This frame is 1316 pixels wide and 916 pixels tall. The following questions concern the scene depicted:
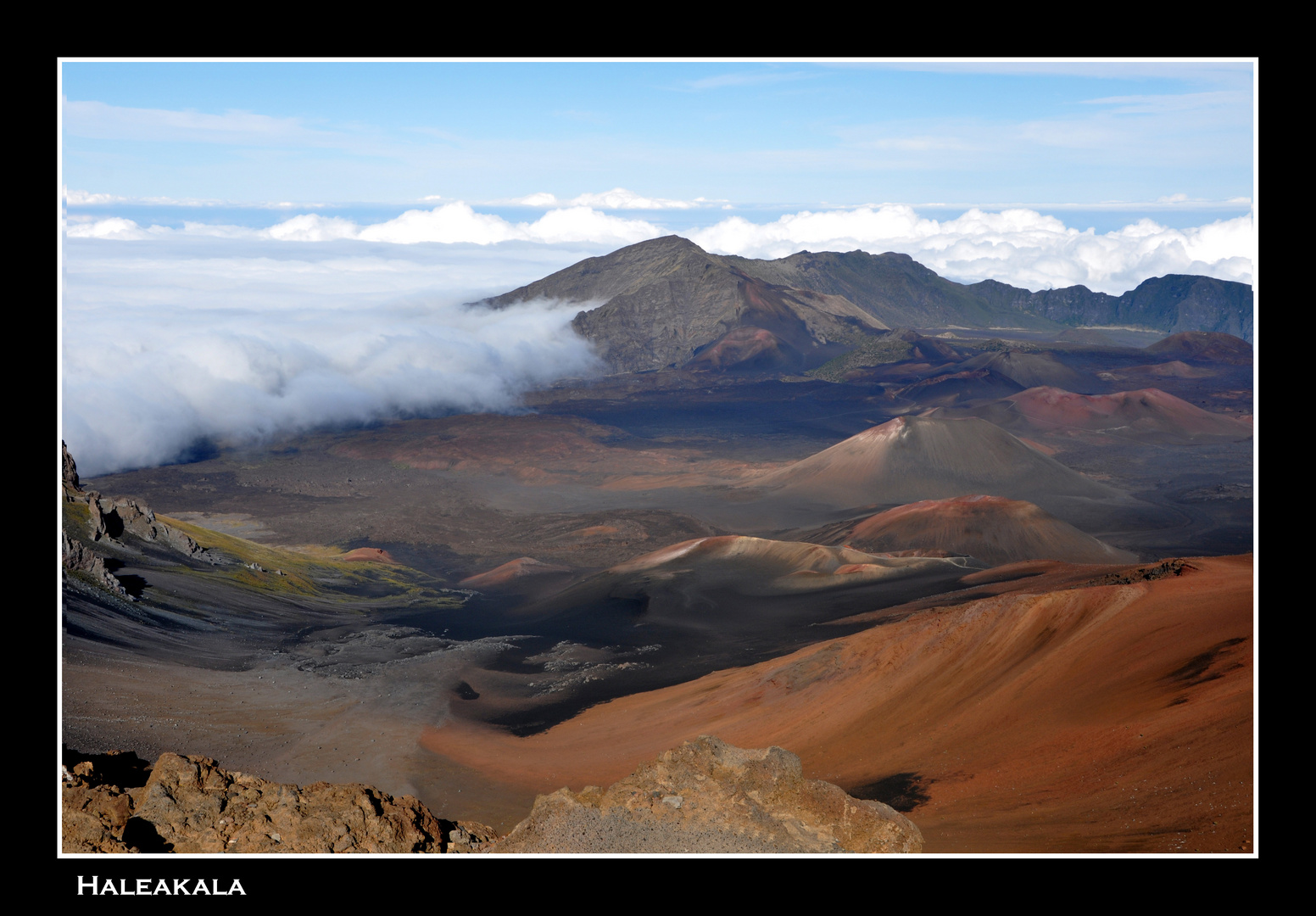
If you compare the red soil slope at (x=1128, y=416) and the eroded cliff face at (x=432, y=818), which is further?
the red soil slope at (x=1128, y=416)

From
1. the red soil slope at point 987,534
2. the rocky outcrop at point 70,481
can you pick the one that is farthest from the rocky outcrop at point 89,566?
the red soil slope at point 987,534

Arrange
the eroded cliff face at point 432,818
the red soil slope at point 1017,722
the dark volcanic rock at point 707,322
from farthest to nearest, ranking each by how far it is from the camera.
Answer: the dark volcanic rock at point 707,322 < the red soil slope at point 1017,722 < the eroded cliff face at point 432,818

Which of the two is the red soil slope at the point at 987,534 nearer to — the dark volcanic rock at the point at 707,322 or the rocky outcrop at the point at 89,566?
the rocky outcrop at the point at 89,566

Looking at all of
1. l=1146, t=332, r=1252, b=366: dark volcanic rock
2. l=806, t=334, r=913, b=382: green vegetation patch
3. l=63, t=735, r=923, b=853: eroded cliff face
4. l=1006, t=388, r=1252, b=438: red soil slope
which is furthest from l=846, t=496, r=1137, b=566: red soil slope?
l=1146, t=332, r=1252, b=366: dark volcanic rock

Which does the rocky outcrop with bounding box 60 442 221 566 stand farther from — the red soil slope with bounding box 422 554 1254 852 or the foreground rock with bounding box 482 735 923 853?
the foreground rock with bounding box 482 735 923 853

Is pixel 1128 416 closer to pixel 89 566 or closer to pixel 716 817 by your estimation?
pixel 89 566

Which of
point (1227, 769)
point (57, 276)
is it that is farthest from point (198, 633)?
point (1227, 769)

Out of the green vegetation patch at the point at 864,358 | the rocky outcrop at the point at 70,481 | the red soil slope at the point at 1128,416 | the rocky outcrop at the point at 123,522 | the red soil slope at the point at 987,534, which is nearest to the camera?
the rocky outcrop at the point at 123,522
